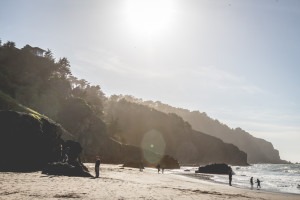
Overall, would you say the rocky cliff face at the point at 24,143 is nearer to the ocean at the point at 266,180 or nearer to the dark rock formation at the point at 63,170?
the dark rock formation at the point at 63,170

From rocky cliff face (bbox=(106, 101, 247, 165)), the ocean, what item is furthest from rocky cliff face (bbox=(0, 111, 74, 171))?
rocky cliff face (bbox=(106, 101, 247, 165))

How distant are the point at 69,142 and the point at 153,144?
117m

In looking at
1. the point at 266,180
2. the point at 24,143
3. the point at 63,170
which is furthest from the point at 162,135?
the point at 63,170

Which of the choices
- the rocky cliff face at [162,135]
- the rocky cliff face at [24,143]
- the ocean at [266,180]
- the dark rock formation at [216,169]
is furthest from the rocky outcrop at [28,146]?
the rocky cliff face at [162,135]

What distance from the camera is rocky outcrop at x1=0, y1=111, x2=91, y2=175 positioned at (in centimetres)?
1786

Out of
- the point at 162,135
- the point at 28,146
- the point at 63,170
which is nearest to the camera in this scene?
the point at 63,170

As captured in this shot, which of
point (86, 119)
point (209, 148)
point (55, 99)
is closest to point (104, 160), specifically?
point (86, 119)

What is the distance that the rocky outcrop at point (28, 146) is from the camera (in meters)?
17.9

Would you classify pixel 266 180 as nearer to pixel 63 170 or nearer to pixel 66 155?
pixel 66 155

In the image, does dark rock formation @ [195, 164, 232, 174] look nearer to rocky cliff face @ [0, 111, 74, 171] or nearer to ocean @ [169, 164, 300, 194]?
ocean @ [169, 164, 300, 194]

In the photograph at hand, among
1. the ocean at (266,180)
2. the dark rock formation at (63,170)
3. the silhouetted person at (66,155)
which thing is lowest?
the ocean at (266,180)

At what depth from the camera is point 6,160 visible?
17.4 metres

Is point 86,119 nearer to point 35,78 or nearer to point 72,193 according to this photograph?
point 35,78

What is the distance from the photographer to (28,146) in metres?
19.4
